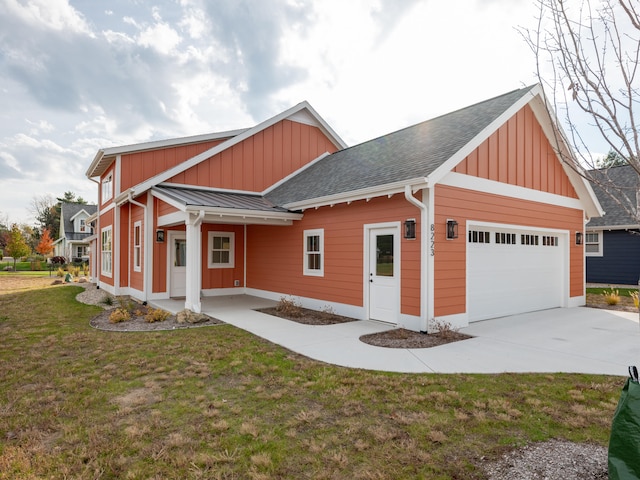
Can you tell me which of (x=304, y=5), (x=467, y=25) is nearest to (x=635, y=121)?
(x=467, y=25)

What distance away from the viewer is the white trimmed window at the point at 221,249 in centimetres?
1264

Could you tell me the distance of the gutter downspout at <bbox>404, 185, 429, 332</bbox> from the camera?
274 inches

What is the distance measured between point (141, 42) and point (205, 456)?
1149cm

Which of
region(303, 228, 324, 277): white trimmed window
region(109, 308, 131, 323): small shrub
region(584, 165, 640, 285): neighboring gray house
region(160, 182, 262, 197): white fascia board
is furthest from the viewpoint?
region(584, 165, 640, 285): neighboring gray house

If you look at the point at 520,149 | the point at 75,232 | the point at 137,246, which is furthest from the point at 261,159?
the point at 75,232

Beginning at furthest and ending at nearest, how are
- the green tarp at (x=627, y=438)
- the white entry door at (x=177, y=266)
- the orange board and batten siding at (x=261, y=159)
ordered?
the orange board and batten siding at (x=261, y=159) < the white entry door at (x=177, y=266) < the green tarp at (x=627, y=438)

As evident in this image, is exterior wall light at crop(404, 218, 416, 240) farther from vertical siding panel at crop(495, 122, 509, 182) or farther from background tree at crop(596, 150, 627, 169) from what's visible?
background tree at crop(596, 150, 627, 169)

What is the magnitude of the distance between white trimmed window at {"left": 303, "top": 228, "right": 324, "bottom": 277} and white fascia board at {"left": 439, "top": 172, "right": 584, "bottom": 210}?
3.64 meters

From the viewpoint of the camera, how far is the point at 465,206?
25.7 feet

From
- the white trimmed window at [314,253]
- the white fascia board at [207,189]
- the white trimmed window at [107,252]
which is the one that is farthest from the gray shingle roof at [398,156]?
the white trimmed window at [107,252]

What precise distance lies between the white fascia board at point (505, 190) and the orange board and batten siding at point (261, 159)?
24.1 ft

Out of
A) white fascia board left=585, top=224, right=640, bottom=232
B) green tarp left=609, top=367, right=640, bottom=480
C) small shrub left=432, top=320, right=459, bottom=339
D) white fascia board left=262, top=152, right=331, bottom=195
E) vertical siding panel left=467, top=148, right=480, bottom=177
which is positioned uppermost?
white fascia board left=262, top=152, right=331, bottom=195

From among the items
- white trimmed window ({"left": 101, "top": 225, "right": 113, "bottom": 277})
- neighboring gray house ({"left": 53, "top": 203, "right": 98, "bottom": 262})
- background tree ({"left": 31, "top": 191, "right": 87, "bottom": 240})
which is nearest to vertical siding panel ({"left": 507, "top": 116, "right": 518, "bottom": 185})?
white trimmed window ({"left": 101, "top": 225, "right": 113, "bottom": 277})

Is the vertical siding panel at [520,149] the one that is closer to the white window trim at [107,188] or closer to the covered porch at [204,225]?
the covered porch at [204,225]
